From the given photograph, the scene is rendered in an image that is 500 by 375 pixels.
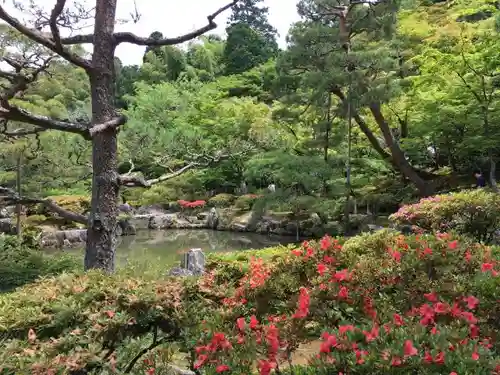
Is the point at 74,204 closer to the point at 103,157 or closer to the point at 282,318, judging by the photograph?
the point at 103,157

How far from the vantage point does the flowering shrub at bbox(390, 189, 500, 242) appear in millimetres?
5711

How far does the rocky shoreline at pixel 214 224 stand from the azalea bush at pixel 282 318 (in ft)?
30.7

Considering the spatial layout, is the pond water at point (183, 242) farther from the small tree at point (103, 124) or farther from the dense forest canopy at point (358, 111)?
the small tree at point (103, 124)

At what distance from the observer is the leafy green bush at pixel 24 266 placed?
6.09m

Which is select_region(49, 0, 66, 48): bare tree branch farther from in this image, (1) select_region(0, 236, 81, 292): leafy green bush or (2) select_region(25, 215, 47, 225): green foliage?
(2) select_region(25, 215, 47, 225): green foliage

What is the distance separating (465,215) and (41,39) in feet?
17.2

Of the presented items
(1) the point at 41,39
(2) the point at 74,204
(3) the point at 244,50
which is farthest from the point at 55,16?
(3) the point at 244,50

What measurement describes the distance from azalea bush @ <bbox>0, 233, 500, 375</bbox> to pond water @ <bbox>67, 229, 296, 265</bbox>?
26.7 feet

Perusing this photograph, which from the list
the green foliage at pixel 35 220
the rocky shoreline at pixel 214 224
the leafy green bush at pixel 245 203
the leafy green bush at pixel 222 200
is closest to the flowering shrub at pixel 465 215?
the rocky shoreline at pixel 214 224

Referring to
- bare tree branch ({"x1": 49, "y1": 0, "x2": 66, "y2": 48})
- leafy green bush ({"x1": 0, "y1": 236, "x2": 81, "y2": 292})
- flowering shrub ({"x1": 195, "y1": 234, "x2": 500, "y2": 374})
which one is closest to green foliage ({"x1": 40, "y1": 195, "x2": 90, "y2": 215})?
leafy green bush ({"x1": 0, "y1": 236, "x2": 81, "y2": 292})

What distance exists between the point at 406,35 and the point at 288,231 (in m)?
6.77

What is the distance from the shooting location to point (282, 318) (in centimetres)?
203

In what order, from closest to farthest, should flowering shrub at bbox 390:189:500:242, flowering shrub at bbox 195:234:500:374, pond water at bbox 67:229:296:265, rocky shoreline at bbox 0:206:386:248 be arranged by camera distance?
flowering shrub at bbox 195:234:500:374 → flowering shrub at bbox 390:189:500:242 → pond water at bbox 67:229:296:265 → rocky shoreline at bbox 0:206:386:248

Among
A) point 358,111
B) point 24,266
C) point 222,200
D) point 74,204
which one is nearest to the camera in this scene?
point 24,266
